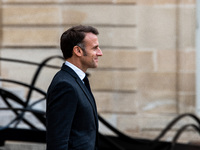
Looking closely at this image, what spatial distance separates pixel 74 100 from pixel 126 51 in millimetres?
4855

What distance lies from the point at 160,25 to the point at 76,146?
16.3 feet

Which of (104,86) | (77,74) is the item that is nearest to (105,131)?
(104,86)

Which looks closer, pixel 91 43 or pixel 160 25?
pixel 91 43

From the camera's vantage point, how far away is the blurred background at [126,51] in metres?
7.14

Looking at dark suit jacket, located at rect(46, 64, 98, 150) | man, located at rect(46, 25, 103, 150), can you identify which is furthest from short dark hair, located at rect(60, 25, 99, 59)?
dark suit jacket, located at rect(46, 64, 98, 150)

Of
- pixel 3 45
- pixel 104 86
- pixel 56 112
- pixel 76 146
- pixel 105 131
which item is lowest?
pixel 105 131

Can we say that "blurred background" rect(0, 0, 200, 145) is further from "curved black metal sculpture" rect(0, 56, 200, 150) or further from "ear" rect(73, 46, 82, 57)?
"ear" rect(73, 46, 82, 57)

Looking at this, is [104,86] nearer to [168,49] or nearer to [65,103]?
[168,49]

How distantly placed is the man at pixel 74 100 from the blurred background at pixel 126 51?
4.60m

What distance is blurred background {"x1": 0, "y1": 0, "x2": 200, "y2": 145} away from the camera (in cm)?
714

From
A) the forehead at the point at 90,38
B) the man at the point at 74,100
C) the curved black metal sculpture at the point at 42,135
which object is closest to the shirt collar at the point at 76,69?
the man at the point at 74,100

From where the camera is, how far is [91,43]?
8.26 feet

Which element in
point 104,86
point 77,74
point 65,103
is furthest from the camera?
point 104,86

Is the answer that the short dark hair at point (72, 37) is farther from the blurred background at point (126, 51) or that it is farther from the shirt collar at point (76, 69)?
the blurred background at point (126, 51)
